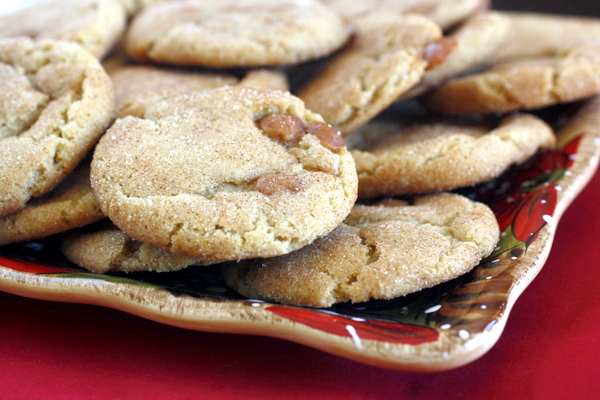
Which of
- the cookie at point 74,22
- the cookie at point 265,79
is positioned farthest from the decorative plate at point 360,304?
the cookie at point 74,22

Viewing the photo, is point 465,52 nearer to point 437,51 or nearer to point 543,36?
point 437,51

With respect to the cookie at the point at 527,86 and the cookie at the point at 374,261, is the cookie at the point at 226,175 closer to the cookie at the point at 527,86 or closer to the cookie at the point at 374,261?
the cookie at the point at 374,261

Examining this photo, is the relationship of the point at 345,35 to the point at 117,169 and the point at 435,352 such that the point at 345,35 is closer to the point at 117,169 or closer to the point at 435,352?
the point at 117,169

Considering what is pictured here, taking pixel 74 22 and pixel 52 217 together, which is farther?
pixel 74 22

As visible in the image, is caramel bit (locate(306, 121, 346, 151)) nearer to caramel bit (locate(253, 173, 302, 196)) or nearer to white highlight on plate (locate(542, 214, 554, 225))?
caramel bit (locate(253, 173, 302, 196))

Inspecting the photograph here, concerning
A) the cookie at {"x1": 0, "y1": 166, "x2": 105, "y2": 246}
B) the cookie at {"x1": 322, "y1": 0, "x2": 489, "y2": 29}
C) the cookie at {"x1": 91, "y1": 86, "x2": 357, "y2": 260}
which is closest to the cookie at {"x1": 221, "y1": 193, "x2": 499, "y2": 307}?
the cookie at {"x1": 91, "y1": 86, "x2": 357, "y2": 260}

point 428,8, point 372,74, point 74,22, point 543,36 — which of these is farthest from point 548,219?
point 74,22
